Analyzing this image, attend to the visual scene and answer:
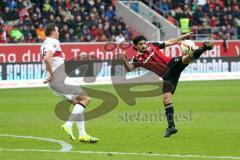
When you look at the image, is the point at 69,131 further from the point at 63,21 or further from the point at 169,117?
the point at 63,21

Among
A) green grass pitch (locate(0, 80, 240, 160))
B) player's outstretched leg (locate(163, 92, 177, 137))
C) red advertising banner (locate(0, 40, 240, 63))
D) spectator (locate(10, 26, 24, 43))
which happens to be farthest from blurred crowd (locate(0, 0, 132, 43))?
player's outstretched leg (locate(163, 92, 177, 137))

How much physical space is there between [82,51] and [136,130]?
67.8 feet

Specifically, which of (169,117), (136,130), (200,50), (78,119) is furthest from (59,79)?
(200,50)

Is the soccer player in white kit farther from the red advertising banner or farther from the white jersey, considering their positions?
the red advertising banner

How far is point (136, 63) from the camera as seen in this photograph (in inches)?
559

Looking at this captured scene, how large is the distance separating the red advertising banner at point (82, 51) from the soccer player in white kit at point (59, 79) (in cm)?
2062

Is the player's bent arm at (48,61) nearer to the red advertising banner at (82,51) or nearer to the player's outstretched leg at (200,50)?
the player's outstretched leg at (200,50)

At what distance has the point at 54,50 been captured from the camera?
1244 centimetres

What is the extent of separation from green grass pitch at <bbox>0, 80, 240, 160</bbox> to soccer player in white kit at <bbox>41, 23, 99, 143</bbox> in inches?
12.3

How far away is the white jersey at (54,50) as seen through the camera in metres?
12.4

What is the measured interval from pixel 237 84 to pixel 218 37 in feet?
37.7

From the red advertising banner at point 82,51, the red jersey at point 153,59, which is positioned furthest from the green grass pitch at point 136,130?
the red advertising banner at point 82,51

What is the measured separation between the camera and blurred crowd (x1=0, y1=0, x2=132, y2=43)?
34969 millimetres

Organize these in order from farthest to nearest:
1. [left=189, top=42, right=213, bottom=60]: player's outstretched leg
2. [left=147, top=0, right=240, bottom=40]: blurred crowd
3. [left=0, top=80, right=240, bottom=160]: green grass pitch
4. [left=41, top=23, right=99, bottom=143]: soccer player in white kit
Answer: [left=147, top=0, right=240, bottom=40]: blurred crowd, [left=189, top=42, right=213, bottom=60]: player's outstretched leg, [left=41, top=23, right=99, bottom=143]: soccer player in white kit, [left=0, top=80, right=240, bottom=160]: green grass pitch
